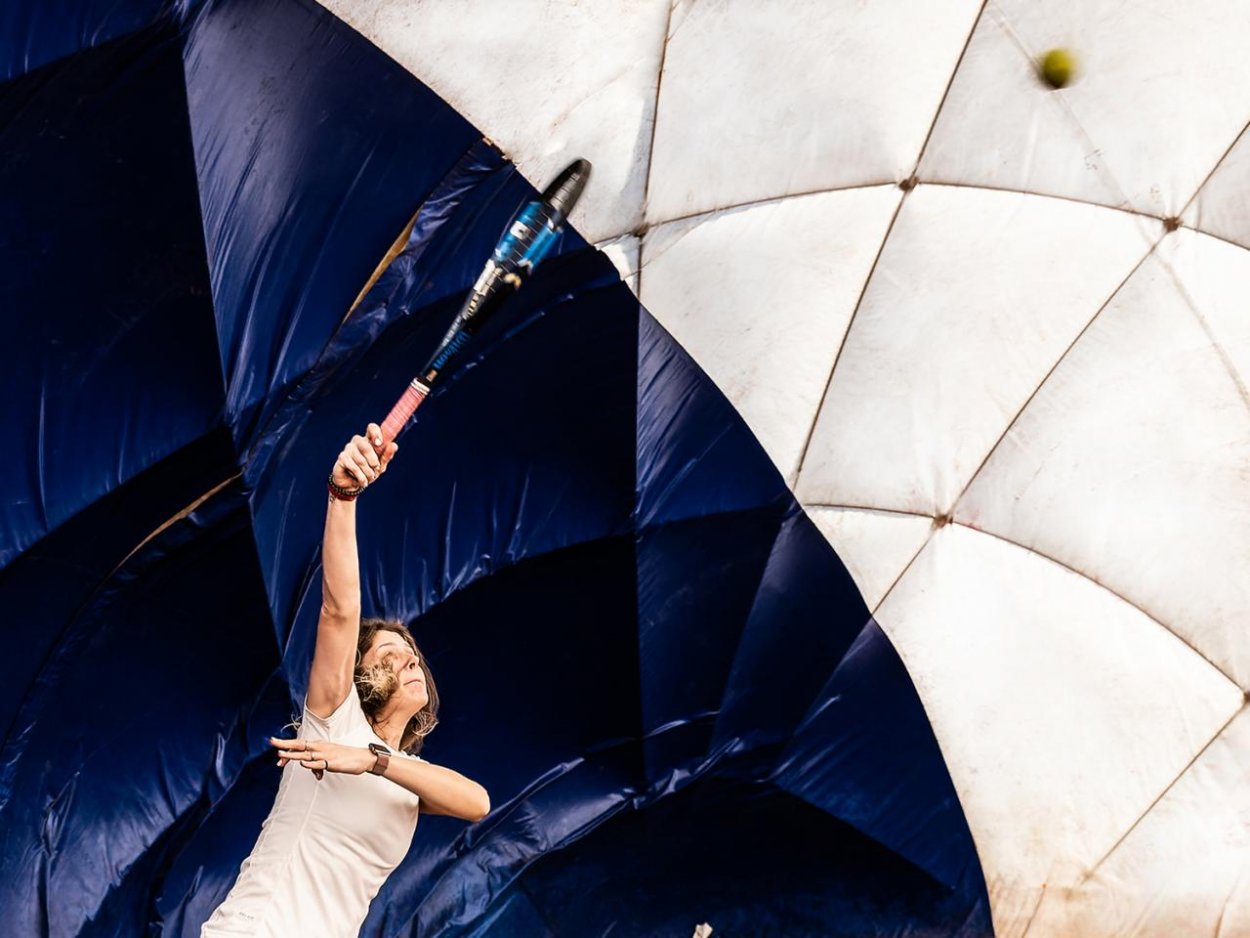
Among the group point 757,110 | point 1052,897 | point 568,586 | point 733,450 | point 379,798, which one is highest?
point 757,110

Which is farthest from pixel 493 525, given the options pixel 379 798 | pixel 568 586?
pixel 379 798

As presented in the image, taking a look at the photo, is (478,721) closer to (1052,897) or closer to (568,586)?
(568,586)

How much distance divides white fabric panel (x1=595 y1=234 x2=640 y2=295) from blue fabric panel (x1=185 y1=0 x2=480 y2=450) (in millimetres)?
786

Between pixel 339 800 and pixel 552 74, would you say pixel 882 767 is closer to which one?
pixel 552 74

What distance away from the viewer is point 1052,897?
700 centimetres

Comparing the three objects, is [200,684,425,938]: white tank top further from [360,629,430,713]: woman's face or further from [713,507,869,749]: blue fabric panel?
[713,507,869,749]: blue fabric panel

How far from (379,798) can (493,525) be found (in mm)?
2838

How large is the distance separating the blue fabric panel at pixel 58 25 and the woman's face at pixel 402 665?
2.63 metres

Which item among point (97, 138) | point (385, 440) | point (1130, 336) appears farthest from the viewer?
point (1130, 336)

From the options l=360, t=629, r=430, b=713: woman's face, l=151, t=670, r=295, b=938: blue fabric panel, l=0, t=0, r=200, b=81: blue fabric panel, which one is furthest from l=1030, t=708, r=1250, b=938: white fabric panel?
l=0, t=0, r=200, b=81: blue fabric panel

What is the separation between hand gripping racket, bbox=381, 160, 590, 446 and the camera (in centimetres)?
458

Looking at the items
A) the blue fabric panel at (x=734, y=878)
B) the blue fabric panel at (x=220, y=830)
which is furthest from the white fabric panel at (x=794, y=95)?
the blue fabric panel at (x=734, y=878)

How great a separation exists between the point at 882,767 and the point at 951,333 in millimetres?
2126

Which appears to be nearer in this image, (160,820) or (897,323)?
(160,820)
